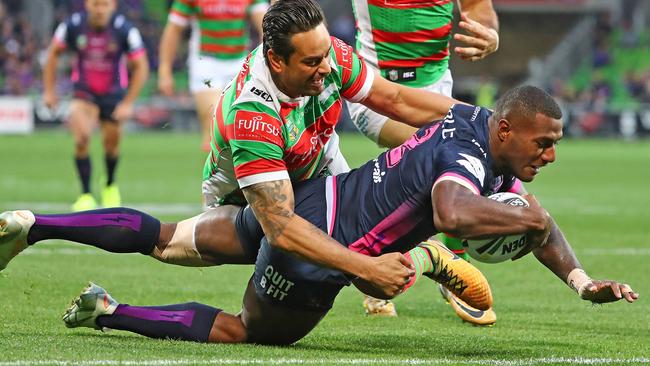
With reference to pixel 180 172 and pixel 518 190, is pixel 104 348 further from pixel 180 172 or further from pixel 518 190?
pixel 180 172

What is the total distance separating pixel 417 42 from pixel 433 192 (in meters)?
2.84

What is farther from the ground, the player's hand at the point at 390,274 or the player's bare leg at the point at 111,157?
the player's hand at the point at 390,274

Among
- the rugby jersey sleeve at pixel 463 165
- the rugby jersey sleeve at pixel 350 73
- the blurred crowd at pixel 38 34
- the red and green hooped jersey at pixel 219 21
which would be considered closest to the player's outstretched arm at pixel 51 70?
the red and green hooped jersey at pixel 219 21

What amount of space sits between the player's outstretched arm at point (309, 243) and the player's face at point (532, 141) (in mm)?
656

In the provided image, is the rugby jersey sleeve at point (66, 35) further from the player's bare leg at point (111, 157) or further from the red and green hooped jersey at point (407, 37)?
the red and green hooped jersey at point (407, 37)

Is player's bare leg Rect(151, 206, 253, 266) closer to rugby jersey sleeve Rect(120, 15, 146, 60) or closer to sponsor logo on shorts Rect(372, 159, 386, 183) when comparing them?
sponsor logo on shorts Rect(372, 159, 386, 183)

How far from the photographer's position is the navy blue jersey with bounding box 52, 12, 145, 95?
550 inches

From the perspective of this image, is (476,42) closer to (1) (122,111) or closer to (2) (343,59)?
(2) (343,59)

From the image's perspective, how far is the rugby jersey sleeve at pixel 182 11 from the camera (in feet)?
42.4

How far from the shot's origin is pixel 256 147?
532cm

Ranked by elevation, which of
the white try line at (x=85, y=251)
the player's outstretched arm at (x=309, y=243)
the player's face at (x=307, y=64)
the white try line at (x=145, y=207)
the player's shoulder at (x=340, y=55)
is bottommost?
the white try line at (x=145, y=207)

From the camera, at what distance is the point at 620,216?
13508 millimetres

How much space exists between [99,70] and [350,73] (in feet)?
27.8

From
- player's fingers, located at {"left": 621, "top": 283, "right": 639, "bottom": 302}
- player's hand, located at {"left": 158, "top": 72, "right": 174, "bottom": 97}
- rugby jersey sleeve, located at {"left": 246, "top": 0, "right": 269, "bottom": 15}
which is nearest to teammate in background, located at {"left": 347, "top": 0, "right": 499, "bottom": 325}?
player's fingers, located at {"left": 621, "top": 283, "right": 639, "bottom": 302}
